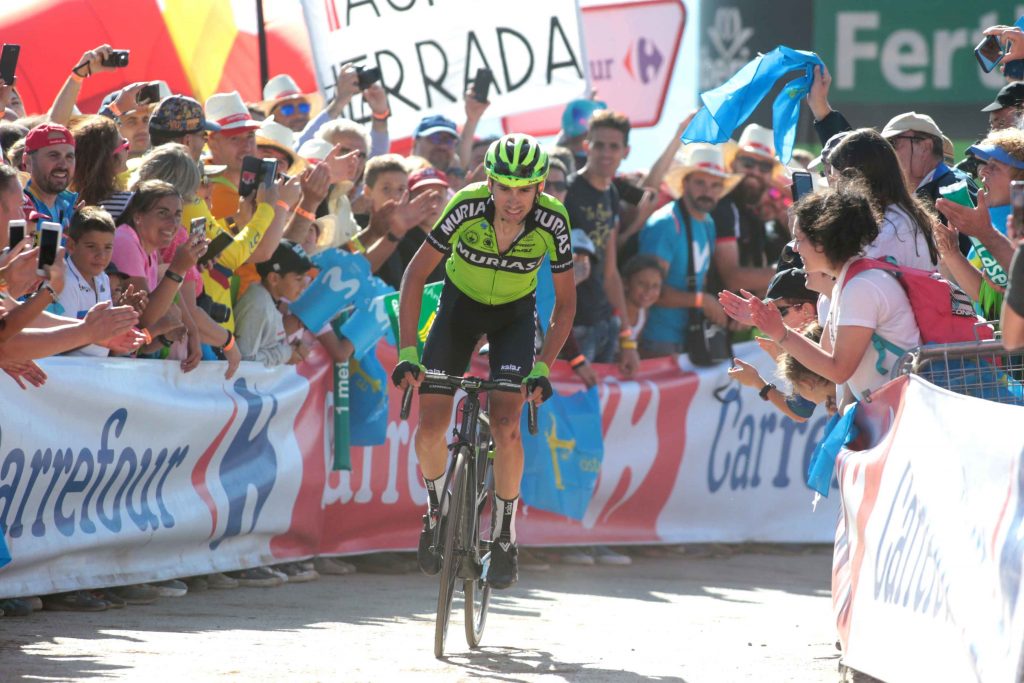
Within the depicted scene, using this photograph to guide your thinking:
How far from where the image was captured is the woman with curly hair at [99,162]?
316 inches

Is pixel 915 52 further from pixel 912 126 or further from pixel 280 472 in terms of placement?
pixel 280 472

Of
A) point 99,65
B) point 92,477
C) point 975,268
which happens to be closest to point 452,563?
point 92,477

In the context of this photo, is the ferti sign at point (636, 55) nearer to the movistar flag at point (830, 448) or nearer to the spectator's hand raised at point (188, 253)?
the spectator's hand raised at point (188, 253)

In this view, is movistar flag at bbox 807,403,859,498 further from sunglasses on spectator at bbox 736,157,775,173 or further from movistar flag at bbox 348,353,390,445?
sunglasses on spectator at bbox 736,157,775,173

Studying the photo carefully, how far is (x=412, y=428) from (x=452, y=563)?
12.3 ft

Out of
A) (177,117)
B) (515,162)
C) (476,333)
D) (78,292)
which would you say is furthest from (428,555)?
(177,117)

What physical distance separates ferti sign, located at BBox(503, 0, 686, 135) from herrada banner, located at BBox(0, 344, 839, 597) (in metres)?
2.72

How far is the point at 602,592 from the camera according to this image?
9.91 m

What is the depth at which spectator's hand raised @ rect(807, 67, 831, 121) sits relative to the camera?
7.88m

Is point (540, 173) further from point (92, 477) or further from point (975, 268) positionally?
point (92, 477)

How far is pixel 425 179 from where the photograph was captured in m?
10.4

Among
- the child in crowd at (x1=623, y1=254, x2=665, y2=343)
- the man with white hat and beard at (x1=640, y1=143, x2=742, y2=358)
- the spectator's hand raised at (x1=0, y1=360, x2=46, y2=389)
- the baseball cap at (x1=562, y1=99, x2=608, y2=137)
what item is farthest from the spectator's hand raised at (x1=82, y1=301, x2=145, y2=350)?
the baseball cap at (x1=562, y1=99, x2=608, y2=137)

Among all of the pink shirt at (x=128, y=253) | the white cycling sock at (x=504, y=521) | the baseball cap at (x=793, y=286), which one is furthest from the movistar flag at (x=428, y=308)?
the baseball cap at (x=793, y=286)

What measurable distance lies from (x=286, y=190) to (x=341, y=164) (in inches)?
21.2
